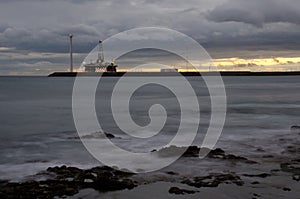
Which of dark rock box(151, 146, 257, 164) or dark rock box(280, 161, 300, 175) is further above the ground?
dark rock box(151, 146, 257, 164)

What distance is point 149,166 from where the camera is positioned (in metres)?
13.1

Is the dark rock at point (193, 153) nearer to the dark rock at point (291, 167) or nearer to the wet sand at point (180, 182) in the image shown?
the wet sand at point (180, 182)

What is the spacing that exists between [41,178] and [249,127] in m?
14.8

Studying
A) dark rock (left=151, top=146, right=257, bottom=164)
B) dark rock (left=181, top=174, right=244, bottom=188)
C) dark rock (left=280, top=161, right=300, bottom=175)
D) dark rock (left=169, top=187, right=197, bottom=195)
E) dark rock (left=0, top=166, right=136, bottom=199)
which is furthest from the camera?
dark rock (left=151, top=146, right=257, bottom=164)

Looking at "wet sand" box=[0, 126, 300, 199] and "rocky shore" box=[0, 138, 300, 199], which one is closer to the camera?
"wet sand" box=[0, 126, 300, 199]

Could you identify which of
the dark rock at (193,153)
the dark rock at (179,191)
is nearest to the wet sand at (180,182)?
the dark rock at (179,191)

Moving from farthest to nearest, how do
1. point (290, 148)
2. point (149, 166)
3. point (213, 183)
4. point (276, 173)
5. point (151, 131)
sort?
point (151, 131)
point (290, 148)
point (149, 166)
point (276, 173)
point (213, 183)

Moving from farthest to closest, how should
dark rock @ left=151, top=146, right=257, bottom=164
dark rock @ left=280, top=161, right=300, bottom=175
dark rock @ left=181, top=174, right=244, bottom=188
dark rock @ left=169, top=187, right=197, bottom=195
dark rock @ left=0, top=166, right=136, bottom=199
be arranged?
dark rock @ left=151, top=146, right=257, bottom=164 < dark rock @ left=280, top=161, right=300, bottom=175 < dark rock @ left=181, top=174, right=244, bottom=188 < dark rock @ left=169, top=187, right=197, bottom=195 < dark rock @ left=0, top=166, right=136, bottom=199

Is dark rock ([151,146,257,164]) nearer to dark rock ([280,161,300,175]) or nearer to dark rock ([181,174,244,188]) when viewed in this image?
dark rock ([280,161,300,175])

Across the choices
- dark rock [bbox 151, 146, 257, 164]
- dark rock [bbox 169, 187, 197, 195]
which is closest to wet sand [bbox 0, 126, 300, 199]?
dark rock [bbox 169, 187, 197, 195]

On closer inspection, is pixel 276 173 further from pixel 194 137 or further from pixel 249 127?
pixel 249 127

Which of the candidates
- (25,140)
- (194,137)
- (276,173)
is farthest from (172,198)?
(25,140)

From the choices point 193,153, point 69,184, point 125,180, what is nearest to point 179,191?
point 125,180

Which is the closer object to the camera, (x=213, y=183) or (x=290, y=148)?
(x=213, y=183)
